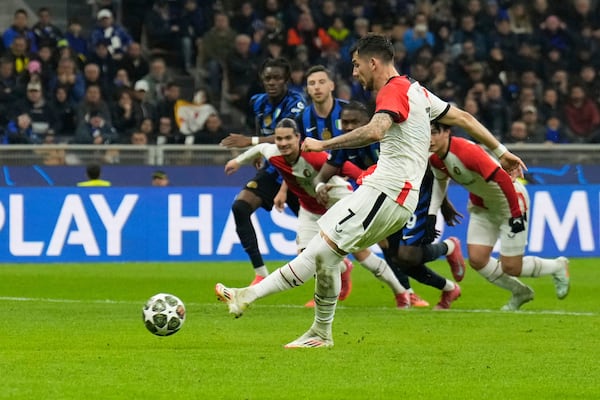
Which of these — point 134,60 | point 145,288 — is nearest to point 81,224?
point 145,288

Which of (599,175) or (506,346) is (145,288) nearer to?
(506,346)

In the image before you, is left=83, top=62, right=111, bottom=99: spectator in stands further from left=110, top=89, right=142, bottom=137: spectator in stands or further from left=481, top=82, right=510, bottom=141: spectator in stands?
left=481, top=82, right=510, bottom=141: spectator in stands

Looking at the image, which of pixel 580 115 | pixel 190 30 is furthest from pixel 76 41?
pixel 580 115

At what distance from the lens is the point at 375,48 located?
8.98 metres

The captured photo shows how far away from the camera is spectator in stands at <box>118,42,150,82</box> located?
23.0 m

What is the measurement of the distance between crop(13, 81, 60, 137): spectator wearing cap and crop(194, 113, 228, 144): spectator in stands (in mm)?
2242

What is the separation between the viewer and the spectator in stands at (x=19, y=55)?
22062 millimetres

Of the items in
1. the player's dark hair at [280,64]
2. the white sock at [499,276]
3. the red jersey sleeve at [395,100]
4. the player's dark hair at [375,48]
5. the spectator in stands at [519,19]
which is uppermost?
the player's dark hair at [375,48]

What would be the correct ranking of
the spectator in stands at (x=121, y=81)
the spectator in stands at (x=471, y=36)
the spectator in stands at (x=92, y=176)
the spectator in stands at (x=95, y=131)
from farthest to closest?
the spectator in stands at (x=471, y=36)
the spectator in stands at (x=121, y=81)
the spectator in stands at (x=95, y=131)
the spectator in stands at (x=92, y=176)

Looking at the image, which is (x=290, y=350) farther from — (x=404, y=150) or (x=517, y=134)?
(x=517, y=134)

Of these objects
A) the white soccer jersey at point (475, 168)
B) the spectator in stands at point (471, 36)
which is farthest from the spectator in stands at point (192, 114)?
the white soccer jersey at point (475, 168)

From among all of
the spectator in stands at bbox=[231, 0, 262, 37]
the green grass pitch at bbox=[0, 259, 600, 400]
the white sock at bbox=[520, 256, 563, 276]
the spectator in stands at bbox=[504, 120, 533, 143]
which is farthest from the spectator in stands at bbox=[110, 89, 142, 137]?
the white sock at bbox=[520, 256, 563, 276]

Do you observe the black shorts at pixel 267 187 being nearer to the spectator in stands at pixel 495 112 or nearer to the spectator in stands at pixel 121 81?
the spectator in stands at pixel 121 81

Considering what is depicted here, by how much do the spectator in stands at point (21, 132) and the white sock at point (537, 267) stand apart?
382 inches
